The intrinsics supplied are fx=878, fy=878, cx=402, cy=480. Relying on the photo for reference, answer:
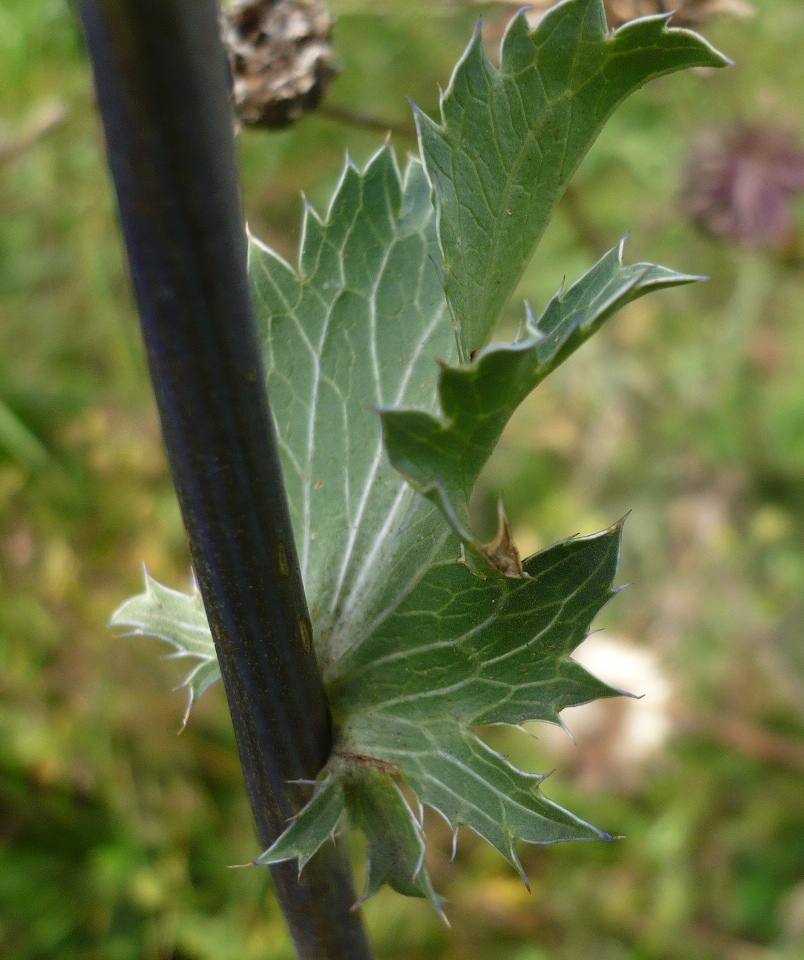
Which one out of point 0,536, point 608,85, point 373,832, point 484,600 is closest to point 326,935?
point 373,832

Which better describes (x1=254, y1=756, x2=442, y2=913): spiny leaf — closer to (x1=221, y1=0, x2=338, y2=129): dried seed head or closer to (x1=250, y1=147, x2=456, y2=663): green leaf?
(x1=250, y1=147, x2=456, y2=663): green leaf

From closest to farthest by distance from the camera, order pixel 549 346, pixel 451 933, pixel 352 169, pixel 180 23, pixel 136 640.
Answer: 1. pixel 180 23
2. pixel 549 346
3. pixel 352 169
4. pixel 451 933
5. pixel 136 640

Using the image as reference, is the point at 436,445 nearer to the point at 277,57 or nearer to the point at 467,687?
the point at 467,687

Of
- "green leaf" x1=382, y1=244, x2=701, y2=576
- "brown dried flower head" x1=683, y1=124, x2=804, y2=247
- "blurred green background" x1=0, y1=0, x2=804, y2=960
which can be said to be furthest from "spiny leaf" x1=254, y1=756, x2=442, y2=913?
"brown dried flower head" x1=683, y1=124, x2=804, y2=247

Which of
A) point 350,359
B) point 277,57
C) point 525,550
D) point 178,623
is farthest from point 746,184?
point 178,623

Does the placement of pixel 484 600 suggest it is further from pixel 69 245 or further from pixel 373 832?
pixel 69 245

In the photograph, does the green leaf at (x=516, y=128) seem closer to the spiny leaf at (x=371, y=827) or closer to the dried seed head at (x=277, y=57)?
the spiny leaf at (x=371, y=827)
